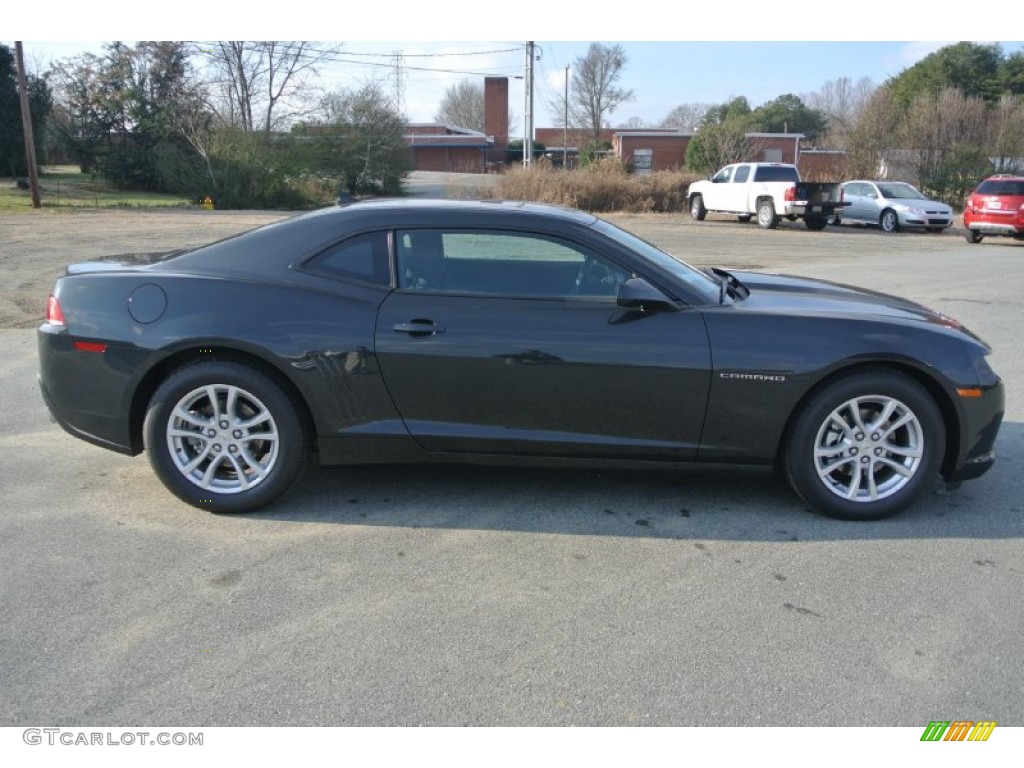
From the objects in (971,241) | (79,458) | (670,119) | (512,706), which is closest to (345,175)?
(971,241)

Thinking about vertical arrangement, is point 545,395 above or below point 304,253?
below

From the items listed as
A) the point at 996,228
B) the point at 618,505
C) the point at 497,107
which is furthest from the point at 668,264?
the point at 497,107

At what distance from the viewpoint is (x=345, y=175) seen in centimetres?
4053

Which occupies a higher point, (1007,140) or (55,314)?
(1007,140)

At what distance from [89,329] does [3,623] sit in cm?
153

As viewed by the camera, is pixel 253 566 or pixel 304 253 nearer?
pixel 253 566

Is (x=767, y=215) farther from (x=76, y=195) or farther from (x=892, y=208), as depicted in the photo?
(x=76, y=195)

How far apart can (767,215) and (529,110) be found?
535 inches

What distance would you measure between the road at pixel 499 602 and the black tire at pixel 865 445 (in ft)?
0.58

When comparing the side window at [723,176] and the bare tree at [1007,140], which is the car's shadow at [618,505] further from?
the bare tree at [1007,140]

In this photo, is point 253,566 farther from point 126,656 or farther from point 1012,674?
point 1012,674

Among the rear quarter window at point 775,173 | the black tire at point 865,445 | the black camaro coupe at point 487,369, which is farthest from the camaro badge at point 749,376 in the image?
the rear quarter window at point 775,173

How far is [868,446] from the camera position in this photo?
4.12 metres

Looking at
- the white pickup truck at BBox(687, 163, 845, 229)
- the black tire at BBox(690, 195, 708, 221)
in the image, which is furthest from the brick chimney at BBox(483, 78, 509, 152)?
the white pickup truck at BBox(687, 163, 845, 229)
